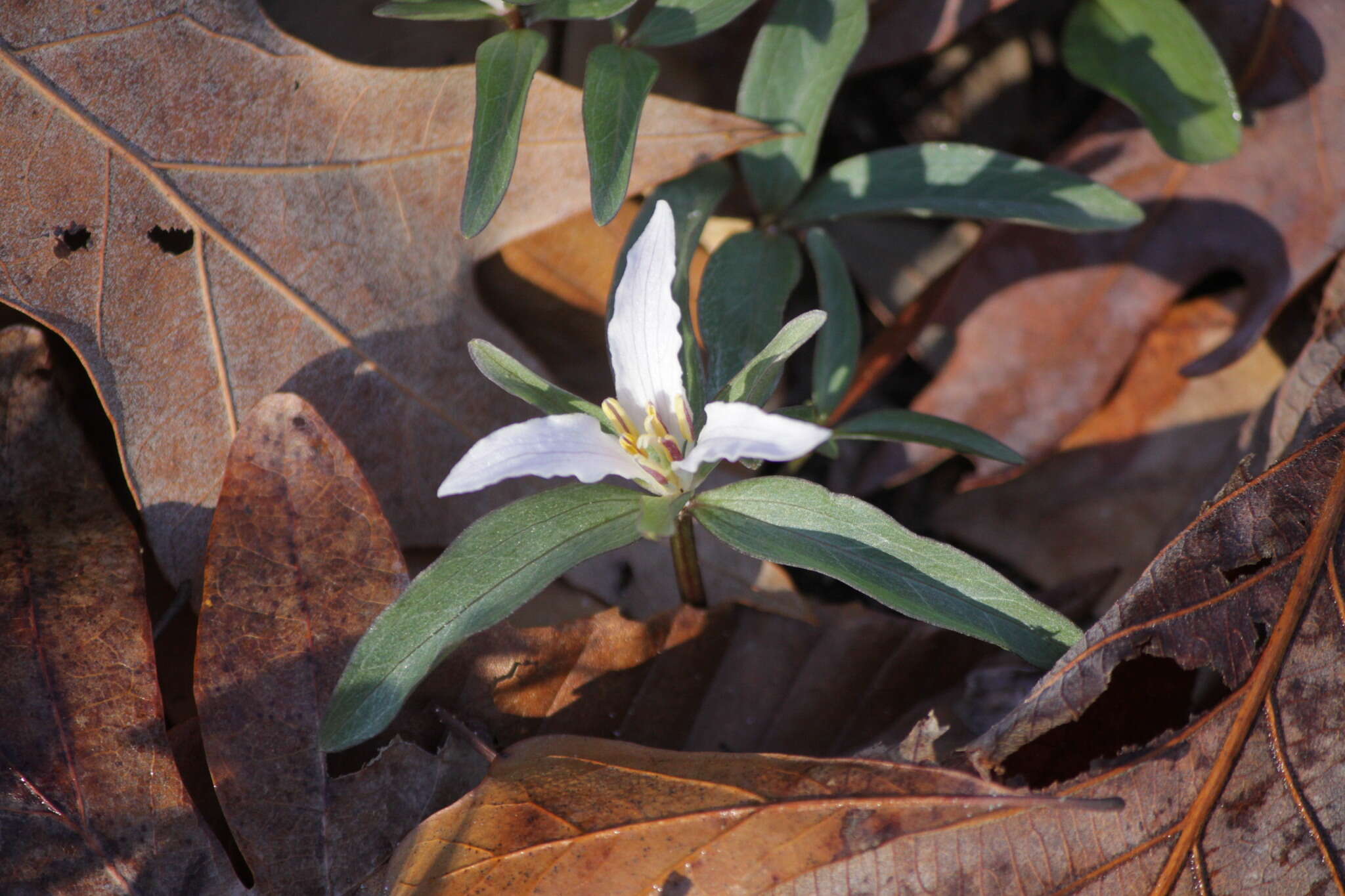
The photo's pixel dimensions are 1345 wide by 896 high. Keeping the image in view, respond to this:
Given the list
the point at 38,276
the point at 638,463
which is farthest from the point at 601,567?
the point at 38,276

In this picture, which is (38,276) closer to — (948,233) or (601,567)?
(601,567)

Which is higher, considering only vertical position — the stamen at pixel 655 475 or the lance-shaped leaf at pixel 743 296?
the lance-shaped leaf at pixel 743 296

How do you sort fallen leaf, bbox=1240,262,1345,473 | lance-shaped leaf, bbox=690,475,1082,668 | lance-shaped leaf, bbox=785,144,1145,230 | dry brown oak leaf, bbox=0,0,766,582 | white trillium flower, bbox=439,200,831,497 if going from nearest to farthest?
white trillium flower, bbox=439,200,831,497
lance-shaped leaf, bbox=690,475,1082,668
dry brown oak leaf, bbox=0,0,766,582
fallen leaf, bbox=1240,262,1345,473
lance-shaped leaf, bbox=785,144,1145,230

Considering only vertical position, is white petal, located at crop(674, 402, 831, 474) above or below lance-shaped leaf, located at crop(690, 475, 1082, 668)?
above

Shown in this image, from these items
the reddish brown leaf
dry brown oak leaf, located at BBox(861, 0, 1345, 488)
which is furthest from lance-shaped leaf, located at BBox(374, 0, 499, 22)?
dry brown oak leaf, located at BBox(861, 0, 1345, 488)

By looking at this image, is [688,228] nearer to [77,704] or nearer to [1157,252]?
[1157,252]

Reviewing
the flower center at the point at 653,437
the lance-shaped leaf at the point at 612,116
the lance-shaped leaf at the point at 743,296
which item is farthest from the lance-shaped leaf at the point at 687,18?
the flower center at the point at 653,437

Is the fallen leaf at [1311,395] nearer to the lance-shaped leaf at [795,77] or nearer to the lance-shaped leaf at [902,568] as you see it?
the lance-shaped leaf at [902,568]

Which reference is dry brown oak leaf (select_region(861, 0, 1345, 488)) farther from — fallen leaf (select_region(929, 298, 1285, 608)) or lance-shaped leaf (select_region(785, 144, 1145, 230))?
lance-shaped leaf (select_region(785, 144, 1145, 230))
